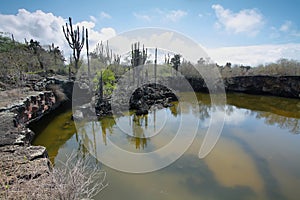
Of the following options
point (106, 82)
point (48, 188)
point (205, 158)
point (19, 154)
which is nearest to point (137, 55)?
point (106, 82)

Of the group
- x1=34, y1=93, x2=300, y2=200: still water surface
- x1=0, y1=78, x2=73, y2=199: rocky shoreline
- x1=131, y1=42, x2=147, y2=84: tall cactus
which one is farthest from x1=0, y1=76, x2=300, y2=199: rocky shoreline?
x1=131, y1=42, x2=147, y2=84: tall cactus

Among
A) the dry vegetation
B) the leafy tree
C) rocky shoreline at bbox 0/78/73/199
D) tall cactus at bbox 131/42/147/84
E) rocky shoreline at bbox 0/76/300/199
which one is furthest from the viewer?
tall cactus at bbox 131/42/147/84

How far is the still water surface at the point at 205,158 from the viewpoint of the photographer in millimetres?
3338

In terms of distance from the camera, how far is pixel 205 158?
4500 mm

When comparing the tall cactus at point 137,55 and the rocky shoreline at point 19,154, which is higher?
the tall cactus at point 137,55

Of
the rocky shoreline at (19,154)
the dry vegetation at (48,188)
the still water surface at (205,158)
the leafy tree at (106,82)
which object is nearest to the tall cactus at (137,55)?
the leafy tree at (106,82)

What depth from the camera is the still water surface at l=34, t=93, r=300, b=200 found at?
334 centimetres

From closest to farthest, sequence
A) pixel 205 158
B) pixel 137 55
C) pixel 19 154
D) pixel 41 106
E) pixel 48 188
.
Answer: pixel 48 188
pixel 19 154
pixel 205 158
pixel 41 106
pixel 137 55

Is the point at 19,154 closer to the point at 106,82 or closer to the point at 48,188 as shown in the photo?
the point at 48,188

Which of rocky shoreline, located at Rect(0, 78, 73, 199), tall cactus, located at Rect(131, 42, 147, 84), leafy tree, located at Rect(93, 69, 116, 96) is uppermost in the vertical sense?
tall cactus, located at Rect(131, 42, 147, 84)

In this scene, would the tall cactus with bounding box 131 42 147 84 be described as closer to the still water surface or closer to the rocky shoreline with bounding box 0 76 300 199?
the rocky shoreline with bounding box 0 76 300 199

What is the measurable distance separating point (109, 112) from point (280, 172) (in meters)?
6.65

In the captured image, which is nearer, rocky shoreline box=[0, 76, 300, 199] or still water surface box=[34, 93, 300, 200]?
rocky shoreline box=[0, 76, 300, 199]

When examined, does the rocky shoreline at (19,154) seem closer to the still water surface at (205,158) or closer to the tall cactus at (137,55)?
the still water surface at (205,158)
